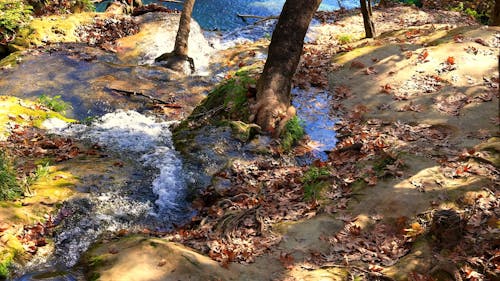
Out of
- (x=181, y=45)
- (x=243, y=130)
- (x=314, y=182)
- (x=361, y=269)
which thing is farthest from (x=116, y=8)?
(x=361, y=269)

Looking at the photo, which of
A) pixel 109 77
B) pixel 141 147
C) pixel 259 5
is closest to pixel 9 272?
pixel 141 147

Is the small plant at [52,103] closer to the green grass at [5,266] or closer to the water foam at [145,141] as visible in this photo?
the water foam at [145,141]

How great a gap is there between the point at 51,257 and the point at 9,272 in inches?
24.7

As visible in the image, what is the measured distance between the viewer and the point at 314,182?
7973mm

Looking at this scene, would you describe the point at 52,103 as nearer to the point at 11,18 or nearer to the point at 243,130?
the point at 243,130

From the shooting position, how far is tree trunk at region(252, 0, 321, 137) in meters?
9.76

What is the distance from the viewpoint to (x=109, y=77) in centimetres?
1476

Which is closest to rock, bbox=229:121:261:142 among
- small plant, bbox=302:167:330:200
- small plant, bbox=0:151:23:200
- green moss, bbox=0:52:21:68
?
small plant, bbox=302:167:330:200

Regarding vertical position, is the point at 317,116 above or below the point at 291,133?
below

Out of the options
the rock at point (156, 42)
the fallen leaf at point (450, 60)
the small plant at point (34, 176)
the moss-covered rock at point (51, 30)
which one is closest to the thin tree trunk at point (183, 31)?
the rock at point (156, 42)

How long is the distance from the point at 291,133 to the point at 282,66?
1.74 metres

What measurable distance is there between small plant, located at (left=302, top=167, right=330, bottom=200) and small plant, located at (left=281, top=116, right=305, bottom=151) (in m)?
1.42

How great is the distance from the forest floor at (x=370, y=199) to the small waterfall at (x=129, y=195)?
41cm

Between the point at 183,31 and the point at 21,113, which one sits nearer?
the point at 21,113
